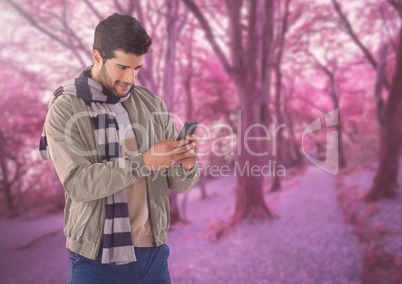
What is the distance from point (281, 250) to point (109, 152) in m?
3.50

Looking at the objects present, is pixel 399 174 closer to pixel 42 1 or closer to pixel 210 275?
pixel 210 275

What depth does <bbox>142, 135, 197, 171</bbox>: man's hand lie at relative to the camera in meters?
0.97

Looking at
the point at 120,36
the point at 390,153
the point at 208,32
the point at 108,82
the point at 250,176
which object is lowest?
the point at 250,176

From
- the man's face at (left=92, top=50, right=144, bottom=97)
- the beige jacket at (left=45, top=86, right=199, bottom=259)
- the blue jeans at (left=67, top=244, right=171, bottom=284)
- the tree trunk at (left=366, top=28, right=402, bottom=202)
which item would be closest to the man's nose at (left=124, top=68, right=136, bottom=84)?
the man's face at (left=92, top=50, right=144, bottom=97)

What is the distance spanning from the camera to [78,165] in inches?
38.1

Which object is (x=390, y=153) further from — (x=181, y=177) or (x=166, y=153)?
(x=166, y=153)

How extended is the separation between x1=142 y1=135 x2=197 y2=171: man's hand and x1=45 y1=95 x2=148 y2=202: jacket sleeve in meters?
0.02

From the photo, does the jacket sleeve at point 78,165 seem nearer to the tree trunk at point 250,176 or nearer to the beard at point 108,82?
the beard at point 108,82

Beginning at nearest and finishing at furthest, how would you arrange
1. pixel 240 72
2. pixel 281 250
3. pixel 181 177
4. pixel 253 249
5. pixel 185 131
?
1. pixel 185 131
2. pixel 181 177
3. pixel 281 250
4. pixel 253 249
5. pixel 240 72

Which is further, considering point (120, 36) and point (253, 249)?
point (253, 249)

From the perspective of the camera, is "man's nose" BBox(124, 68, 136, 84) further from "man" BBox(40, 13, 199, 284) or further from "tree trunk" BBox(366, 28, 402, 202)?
"tree trunk" BBox(366, 28, 402, 202)

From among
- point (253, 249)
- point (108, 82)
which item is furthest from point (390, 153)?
point (108, 82)

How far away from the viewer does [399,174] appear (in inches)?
201

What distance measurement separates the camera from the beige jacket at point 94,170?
0.96 metres
